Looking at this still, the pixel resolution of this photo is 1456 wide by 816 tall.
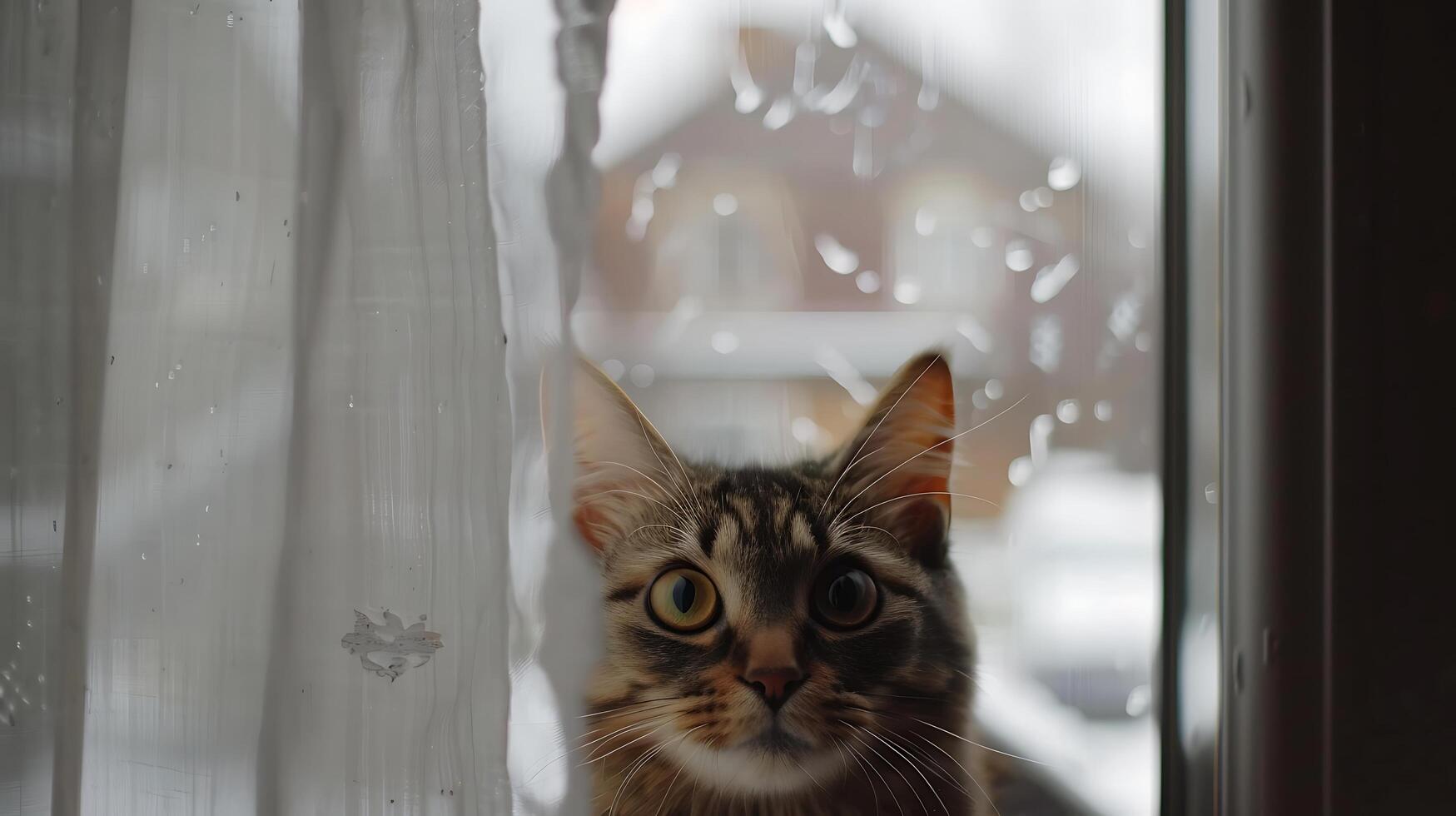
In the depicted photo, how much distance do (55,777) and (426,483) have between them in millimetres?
447

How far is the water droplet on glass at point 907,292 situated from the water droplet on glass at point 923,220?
0.16 ft

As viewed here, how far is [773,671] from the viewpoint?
2.17ft

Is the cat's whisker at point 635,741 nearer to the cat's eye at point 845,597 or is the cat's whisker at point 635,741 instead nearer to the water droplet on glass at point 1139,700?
the cat's eye at point 845,597

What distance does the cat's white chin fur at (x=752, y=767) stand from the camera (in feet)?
2.19

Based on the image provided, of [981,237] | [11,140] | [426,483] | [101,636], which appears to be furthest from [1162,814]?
[11,140]

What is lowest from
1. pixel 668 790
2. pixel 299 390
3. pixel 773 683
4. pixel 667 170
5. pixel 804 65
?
pixel 668 790

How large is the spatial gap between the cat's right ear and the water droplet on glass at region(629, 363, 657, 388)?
0.06 feet

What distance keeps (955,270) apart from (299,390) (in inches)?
23.9

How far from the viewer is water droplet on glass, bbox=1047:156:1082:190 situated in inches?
29.2

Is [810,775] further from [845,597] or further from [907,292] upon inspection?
[907,292]

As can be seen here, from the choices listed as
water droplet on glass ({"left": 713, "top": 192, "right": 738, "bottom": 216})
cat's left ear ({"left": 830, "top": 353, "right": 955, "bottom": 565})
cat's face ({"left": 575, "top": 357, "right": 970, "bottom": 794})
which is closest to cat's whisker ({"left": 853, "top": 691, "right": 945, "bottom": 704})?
cat's face ({"left": 575, "top": 357, "right": 970, "bottom": 794})

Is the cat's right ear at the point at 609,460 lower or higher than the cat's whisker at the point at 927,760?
higher

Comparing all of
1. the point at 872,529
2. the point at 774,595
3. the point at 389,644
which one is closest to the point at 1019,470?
the point at 872,529

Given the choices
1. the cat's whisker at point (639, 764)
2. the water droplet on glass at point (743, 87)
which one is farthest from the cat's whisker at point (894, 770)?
the water droplet on glass at point (743, 87)
